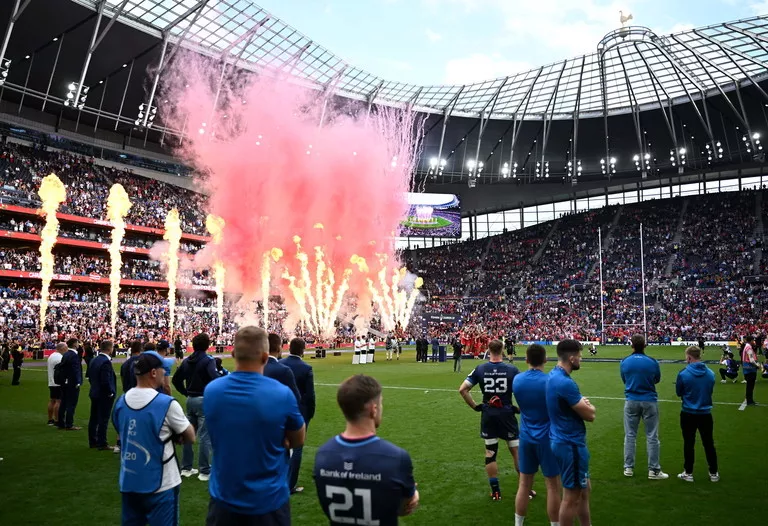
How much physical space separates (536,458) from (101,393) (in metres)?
7.91

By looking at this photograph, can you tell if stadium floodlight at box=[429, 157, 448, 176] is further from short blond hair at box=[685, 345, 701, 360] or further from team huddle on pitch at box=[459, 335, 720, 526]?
team huddle on pitch at box=[459, 335, 720, 526]

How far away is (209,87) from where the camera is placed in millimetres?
46594

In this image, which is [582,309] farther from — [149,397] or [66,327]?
[149,397]

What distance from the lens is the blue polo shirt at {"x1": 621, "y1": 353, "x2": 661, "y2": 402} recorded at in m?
7.79

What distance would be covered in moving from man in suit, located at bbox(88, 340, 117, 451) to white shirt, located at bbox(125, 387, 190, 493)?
6325mm

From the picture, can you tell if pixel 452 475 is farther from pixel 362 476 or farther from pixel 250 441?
pixel 362 476

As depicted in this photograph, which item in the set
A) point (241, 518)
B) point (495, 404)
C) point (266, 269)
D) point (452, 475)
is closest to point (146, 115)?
point (266, 269)

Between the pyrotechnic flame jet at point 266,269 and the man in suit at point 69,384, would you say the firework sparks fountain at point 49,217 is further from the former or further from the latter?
the man in suit at point 69,384

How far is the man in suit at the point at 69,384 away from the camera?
11312 mm

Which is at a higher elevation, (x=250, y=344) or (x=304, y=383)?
(x=250, y=344)

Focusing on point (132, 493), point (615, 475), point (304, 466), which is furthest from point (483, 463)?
point (132, 493)

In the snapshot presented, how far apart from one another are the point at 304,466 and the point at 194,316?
43470 millimetres

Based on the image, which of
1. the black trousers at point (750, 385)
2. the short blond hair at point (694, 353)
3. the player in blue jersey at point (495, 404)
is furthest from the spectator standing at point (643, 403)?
the black trousers at point (750, 385)

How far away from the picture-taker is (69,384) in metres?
11.5
